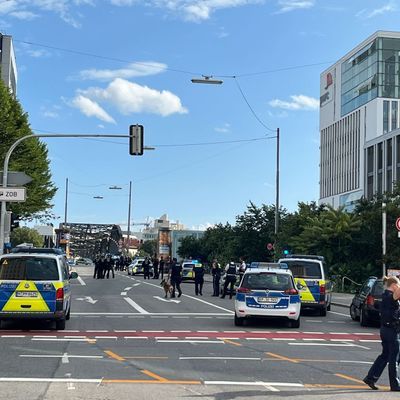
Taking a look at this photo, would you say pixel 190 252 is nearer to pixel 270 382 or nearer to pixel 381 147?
pixel 381 147

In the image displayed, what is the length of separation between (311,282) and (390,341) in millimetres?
13875

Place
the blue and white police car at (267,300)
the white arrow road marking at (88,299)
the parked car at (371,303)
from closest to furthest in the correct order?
the blue and white police car at (267,300) < the parked car at (371,303) < the white arrow road marking at (88,299)

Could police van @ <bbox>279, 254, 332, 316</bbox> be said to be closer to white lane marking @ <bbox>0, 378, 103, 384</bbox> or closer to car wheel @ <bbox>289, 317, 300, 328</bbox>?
car wheel @ <bbox>289, 317, 300, 328</bbox>

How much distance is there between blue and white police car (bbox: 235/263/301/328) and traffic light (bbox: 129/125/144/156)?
8.04 meters

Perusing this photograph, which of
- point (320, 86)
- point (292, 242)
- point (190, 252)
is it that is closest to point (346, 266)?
point (292, 242)

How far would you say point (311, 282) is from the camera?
75.9 ft

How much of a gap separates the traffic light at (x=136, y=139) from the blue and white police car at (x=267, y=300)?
8.04m

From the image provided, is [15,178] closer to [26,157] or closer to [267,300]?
[267,300]

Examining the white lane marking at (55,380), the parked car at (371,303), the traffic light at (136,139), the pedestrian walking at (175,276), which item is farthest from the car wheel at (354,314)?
the white lane marking at (55,380)

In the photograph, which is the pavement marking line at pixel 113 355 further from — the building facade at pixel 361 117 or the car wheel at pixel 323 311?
the building facade at pixel 361 117

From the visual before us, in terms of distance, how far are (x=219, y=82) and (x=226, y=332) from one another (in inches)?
525

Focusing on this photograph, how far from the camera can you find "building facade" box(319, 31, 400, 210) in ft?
289

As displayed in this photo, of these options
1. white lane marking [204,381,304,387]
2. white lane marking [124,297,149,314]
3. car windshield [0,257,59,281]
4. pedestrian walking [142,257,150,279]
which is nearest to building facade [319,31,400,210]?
pedestrian walking [142,257,150,279]

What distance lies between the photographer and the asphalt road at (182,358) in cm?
891
